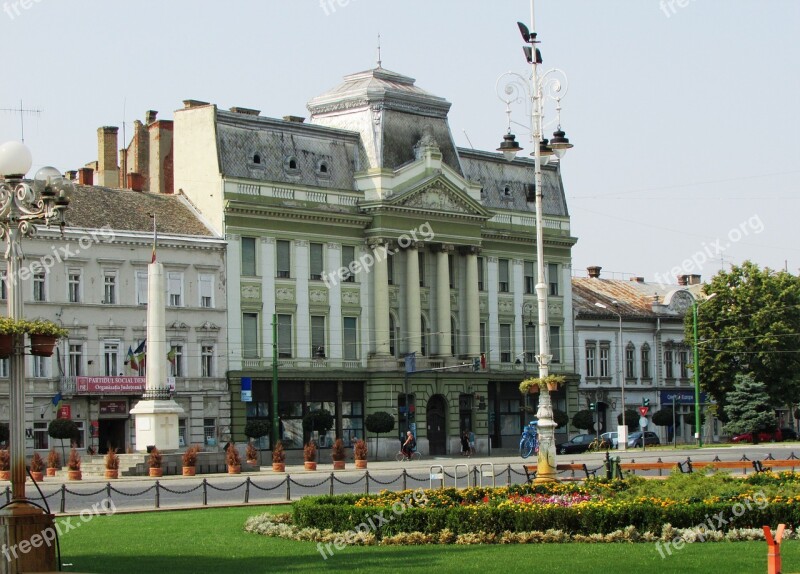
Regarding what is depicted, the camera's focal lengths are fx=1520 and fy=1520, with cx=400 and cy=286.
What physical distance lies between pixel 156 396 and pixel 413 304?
22.6 m

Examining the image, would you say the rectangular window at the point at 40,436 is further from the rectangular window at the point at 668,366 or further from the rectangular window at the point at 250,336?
the rectangular window at the point at 668,366

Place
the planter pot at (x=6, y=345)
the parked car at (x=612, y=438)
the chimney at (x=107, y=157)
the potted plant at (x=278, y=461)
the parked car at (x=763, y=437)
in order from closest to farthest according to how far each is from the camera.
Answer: the planter pot at (x=6, y=345)
the potted plant at (x=278, y=461)
the chimney at (x=107, y=157)
the parked car at (x=612, y=438)
the parked car at (x=763, y=437)

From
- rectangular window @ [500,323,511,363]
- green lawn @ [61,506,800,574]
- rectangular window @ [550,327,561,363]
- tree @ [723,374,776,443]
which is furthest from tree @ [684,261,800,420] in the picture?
green lawn @ [61,506,800,574]

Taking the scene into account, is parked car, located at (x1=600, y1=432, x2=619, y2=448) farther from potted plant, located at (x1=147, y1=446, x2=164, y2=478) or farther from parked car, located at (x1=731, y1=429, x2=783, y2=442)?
potted plant, located at (x1=147, y1=446, x2=164, y2=478)

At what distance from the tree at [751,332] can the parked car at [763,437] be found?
131 centimetres

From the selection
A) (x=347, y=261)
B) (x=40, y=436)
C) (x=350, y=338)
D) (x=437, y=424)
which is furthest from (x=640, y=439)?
(x=40, y=436)

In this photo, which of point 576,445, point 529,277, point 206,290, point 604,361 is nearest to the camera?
point 206,290

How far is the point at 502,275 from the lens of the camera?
80.1 meters

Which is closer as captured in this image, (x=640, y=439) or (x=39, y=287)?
(x=39, y=287)

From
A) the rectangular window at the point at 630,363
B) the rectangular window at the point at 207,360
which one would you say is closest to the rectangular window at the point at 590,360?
the rectangular window at the point at 630,363

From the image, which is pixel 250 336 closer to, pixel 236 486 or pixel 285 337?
pixel 285 337

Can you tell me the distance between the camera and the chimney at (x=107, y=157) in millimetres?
74438

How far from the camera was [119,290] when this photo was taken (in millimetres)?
64000

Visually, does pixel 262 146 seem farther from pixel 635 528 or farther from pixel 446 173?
pixel 635 528
